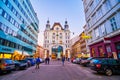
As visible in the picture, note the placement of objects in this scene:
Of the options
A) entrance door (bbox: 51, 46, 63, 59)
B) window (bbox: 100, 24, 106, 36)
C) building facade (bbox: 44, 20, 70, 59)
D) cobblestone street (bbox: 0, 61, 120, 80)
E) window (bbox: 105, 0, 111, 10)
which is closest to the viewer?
cobblestone street (bbox: 0, 61, 120, 80)

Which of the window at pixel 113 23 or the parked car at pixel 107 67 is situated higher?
the window at pixel 113 23

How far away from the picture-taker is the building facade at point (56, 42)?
81312mm

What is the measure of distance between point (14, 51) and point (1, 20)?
1118 cm

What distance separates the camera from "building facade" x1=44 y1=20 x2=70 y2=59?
8131 cm

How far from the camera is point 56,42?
85.9 m

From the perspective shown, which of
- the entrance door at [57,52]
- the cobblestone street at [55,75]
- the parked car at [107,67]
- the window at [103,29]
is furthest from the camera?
the entrance door at [57,52]

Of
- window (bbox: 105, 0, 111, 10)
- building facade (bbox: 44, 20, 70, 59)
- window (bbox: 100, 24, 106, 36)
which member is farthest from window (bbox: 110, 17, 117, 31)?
building facade (bbox: 44, 20, 70, 59)

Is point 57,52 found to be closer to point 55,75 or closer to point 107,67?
point 55,75

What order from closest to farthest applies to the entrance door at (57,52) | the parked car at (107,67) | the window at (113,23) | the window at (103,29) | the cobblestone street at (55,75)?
1. the cobblestone street at (55,75)
2. the parked car at (107,67)
3. the window at (113,23)
4. the window at (103,29)
5. the entrance door at (57,52)

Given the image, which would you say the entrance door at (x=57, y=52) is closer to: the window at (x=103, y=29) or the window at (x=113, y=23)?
the window at (x=103, y=29)

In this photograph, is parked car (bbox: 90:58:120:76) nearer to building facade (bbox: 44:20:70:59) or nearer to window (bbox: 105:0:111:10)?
window (bbox: 105:0:111:10)

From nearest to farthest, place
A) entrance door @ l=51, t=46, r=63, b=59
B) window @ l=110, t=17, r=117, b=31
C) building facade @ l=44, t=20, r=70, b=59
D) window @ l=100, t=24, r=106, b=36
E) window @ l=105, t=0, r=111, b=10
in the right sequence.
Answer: window @ l=110, t=17, r=117, b=31
window @ l=105, t=0, r=111, b=10
window @ l=100, t=24, r=106, b=36
entrance door @ l=51, t=46, r=63, b=59
building facade @ l=44, t=20, r=70, b=59

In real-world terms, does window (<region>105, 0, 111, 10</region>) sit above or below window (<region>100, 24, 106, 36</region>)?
above

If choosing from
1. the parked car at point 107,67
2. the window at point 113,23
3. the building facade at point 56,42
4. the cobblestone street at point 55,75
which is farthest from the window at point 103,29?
the building facade at point 56,42
